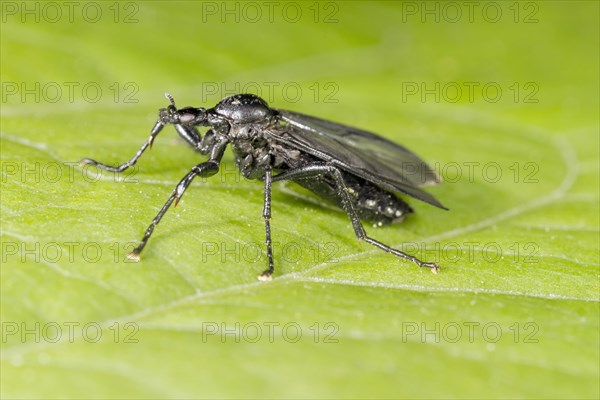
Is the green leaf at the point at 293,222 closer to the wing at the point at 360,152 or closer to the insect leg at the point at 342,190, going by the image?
the insect leg at the point at 342,190

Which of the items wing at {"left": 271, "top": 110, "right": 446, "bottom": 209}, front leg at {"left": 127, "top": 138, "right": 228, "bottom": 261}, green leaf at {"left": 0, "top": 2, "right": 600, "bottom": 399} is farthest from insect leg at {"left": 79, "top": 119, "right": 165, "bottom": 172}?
wing at {"left": 271, "top": 110, "right": 446, "bottom": 209}

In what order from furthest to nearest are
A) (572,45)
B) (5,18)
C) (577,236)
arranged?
(572,45) < (5,18) < (577,236)

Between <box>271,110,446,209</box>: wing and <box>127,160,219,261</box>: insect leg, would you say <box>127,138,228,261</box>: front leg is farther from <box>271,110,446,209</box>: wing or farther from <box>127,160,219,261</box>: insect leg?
<box>271,110,446,209</box>: wing

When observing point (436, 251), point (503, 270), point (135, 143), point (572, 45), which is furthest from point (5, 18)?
point (572, 45)

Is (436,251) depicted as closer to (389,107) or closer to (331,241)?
(331,241)

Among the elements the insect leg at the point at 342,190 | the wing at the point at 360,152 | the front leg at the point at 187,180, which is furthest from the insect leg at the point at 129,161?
the insect leg at the point at 342,190

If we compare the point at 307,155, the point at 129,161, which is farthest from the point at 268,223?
the point at 129,161

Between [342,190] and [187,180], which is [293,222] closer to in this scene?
[342,190]
